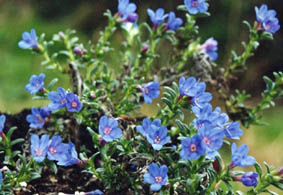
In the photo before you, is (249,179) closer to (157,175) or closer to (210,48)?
(157,175)

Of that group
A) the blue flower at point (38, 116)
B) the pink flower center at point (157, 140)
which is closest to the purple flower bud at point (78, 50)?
the blue flower at point (38, 116)

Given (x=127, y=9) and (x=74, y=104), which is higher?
(x=127, y=9)

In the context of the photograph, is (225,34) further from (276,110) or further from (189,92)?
(189,92)

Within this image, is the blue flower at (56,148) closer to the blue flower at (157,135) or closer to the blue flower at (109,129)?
the blue flower at (109,129)

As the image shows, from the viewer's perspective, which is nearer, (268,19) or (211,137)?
(211,137)

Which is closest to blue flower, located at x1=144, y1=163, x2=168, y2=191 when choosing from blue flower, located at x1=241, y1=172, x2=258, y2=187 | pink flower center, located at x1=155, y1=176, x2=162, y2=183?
pink flower center, located at x1=155, y1=176, x2=162, y2=183

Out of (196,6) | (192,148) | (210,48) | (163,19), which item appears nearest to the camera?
(192,148)

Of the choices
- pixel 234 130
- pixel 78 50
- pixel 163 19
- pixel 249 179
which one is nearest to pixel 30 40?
pixel 78 50
